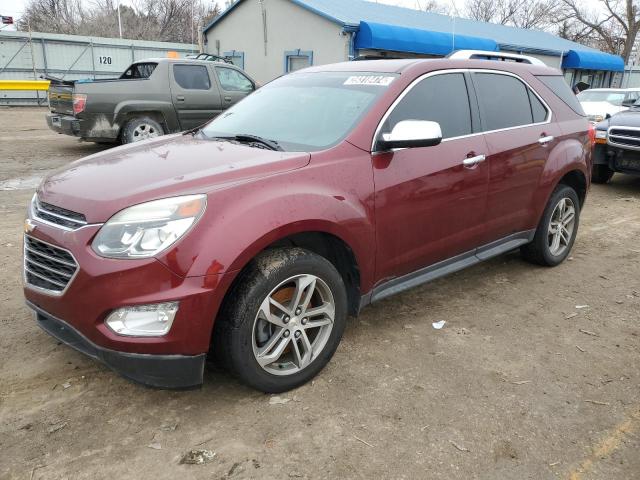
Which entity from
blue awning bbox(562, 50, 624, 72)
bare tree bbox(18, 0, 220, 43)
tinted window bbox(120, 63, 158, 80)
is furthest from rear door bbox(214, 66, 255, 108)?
bare tree bbox(18, 0, 220, 43)

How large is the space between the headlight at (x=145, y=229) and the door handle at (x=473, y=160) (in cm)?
197

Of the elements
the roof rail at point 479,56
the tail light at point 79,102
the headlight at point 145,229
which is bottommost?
the headlight at point 145,229

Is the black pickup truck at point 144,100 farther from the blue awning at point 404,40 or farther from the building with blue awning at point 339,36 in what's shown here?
the blue awning at point 404,40

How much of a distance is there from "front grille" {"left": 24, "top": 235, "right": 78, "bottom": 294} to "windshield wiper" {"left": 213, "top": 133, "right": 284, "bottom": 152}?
50.2 inches

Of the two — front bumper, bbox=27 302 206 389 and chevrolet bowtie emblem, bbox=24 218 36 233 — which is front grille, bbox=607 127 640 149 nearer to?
front bumper, bbox=27 302 206 389

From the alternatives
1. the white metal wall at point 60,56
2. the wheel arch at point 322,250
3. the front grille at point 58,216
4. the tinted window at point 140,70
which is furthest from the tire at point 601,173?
the white metal wall at point 60,56

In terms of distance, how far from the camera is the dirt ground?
238 centimetres

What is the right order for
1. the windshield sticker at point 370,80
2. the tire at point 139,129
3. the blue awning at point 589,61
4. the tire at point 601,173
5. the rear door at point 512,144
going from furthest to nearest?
1. the blue awning at point 589,61
2. the tire at point 139,129
3. the tire at point 601,173
4. the rear door at point 512,144
5. the windshield sticker at point 370,80

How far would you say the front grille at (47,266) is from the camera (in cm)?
248

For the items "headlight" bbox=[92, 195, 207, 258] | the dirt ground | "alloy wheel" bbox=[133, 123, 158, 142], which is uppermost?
"headlight" bbox=[92, 195, 207, 258]

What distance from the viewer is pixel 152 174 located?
272 cm

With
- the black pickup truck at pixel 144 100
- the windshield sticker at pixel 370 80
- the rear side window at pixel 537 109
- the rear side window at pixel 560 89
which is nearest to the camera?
the windshield sticker at pixel 370 80

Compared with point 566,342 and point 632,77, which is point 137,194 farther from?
point 632,77

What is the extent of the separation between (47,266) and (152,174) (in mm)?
688
